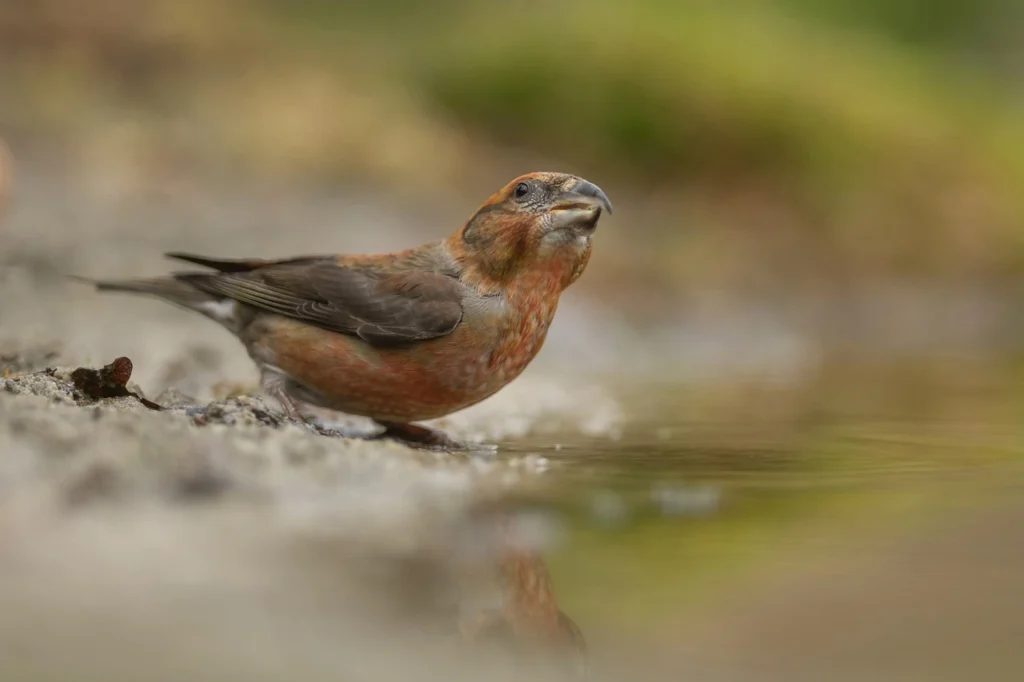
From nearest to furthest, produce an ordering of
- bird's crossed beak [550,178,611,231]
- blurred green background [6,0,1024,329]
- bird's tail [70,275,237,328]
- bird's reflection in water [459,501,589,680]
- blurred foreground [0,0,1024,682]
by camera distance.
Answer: bird's reflection in water [459,501,589,680], blurred foreground [0,0,1024,682], bird's crossed beak [550,178,611,231], bird's tail [70,275,237,328], blurred green background [6,0,1024,329]

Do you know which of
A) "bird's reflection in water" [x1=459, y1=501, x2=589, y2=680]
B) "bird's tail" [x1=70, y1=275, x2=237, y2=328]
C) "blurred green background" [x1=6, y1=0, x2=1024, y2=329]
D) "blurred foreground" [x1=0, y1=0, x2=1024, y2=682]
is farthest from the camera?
"blurred green background" [x1=6, y1=0, x2=1024, y2=329]

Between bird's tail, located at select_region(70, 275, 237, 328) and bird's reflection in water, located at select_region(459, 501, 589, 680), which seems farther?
bird's tail, located at select_region(70, 275, 237, 328)

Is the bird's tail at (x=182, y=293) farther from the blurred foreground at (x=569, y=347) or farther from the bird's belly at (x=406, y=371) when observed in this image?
the bird's belly at (x=406, y=371)

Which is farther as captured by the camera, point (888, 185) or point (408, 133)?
point (888, 185)

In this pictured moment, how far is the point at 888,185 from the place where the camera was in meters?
16.0

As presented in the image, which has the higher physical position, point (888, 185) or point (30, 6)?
point (888, 185)

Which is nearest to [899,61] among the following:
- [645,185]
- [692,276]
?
[645,185]

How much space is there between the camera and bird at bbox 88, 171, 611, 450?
4.45m

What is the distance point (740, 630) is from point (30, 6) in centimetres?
1290

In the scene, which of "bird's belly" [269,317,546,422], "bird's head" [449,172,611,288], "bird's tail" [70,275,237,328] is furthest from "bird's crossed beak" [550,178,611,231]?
"bird's tail" [70,275,237,328]

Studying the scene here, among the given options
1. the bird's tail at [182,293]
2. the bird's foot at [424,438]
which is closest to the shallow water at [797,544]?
the bird's foot at [424,438]

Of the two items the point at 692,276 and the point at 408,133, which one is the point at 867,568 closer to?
the point at 692,276

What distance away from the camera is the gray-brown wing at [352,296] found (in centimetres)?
447

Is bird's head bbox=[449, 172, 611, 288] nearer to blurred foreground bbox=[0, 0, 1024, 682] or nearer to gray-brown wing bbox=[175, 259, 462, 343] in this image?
gray-brown wing bbox=[175, 259, 462, 343]
